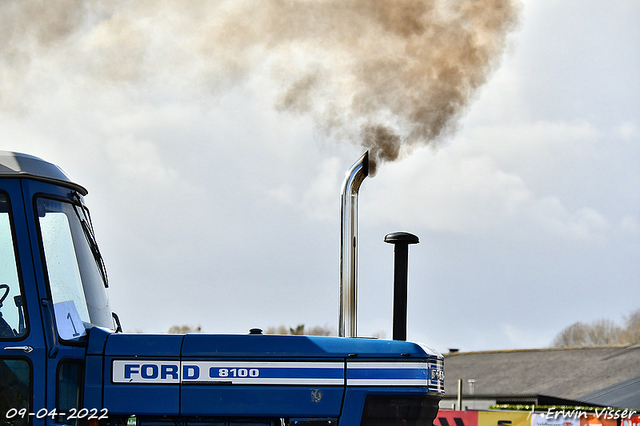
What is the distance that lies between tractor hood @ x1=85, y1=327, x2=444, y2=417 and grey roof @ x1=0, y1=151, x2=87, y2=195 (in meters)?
0.99

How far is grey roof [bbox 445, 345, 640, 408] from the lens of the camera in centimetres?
2725

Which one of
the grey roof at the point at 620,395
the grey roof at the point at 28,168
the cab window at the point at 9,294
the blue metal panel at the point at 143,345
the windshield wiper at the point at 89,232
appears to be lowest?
the grey roof at the point at 620,395

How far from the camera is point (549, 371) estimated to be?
1204 inches

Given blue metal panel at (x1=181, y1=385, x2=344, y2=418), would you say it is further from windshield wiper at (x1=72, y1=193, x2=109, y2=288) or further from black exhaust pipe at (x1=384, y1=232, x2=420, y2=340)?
windshield wiper at (x1=72, y1=193, x2=109, y2=288)

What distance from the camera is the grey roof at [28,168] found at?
4.68 meters

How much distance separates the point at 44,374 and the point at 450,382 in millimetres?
A: 29651

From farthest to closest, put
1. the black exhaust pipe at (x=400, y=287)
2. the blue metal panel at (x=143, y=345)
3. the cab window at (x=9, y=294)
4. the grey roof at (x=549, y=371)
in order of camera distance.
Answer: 1. the grey roof at (x=549, y=371)
2. the black exhaust pipe at (x=400, y=287)
3. the blue metal panel at (x=143, y=345)
4. the cab window at (x=9, y=294)

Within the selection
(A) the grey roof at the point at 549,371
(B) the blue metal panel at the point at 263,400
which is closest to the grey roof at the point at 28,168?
(B) the blue metal panel at the point at 263,400

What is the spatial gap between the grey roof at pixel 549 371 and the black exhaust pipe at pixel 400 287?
20.5 meters

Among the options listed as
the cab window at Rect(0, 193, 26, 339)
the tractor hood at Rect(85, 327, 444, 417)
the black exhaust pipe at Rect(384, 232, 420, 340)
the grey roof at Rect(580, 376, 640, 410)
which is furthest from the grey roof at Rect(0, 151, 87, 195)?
the grey roof at Rect(580, 376, 640, 410)

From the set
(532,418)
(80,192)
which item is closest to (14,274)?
(80,192)

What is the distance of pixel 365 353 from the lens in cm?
496

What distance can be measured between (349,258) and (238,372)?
114cm

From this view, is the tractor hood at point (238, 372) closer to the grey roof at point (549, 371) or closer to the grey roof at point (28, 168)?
the grey roof at point (28, 168)
